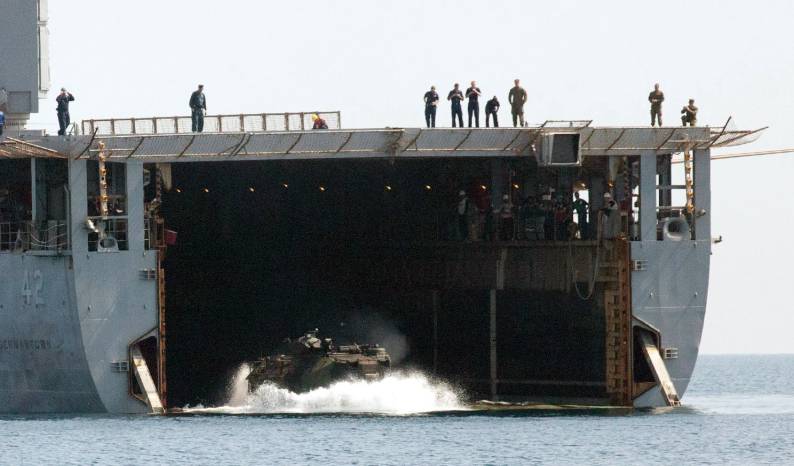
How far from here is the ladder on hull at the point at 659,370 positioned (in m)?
66.2

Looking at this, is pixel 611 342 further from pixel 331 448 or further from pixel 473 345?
pixel 331 448

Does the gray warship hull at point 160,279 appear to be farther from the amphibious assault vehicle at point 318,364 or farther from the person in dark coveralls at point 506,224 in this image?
the amphibious assault vehicle at point 318,364

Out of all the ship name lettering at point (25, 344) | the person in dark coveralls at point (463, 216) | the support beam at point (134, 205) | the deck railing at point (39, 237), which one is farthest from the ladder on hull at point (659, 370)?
the ship name lettering at point (25, 344)

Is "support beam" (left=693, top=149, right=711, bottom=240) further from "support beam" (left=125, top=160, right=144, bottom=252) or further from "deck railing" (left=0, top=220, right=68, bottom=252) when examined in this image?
"deck railing" (left=0, top=220, right=68, bottom=252)

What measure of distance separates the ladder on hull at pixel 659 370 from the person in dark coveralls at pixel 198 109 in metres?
13.7

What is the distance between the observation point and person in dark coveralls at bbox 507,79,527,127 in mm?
68375

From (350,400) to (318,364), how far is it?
1.53m

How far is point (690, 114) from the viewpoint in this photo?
224ft

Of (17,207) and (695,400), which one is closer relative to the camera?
(17,207)

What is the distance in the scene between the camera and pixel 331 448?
59.3m

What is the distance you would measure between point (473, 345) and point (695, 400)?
550 inches

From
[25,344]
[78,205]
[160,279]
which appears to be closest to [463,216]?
[160,279]

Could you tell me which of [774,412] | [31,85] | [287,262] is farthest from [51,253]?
[774,412]

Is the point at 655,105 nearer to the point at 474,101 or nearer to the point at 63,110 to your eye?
the point at 474,101
